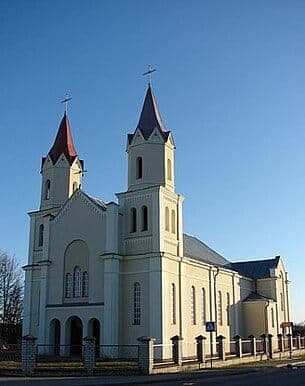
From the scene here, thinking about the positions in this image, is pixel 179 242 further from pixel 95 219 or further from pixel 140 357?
pixel 140 357

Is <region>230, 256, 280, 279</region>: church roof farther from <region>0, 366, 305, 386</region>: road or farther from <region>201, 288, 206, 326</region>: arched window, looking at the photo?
<region>0, 366, 305, 386</region>: road

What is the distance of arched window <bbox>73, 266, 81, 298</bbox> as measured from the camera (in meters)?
36.9

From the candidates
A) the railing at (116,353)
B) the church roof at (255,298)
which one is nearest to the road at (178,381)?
the railing at (116,353)

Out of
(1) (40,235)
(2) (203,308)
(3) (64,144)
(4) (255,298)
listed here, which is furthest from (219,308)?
(3) (64,144)

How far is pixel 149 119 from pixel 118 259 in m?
10.6

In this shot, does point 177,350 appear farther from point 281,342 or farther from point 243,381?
point 281,342

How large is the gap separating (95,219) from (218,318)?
49.2 feet

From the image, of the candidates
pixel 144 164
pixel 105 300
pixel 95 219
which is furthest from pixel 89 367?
pixel 144 164

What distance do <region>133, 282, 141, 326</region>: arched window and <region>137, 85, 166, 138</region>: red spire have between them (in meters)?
10.8

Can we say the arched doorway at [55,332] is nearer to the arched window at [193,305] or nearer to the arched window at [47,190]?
the arched window at [193,305]

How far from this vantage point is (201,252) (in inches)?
1927

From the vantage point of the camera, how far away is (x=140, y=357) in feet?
86.7

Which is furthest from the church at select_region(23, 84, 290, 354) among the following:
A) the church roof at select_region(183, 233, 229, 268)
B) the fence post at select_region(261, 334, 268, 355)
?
the fence post at select_region(261, 334, 268, 355)

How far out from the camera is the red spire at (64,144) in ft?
139
